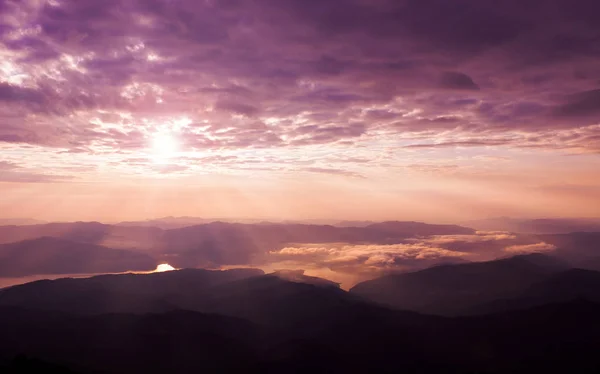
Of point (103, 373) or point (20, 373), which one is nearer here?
point (20, 373)

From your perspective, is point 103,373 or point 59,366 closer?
point 59,366

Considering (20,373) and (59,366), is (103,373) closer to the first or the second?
(59,366)

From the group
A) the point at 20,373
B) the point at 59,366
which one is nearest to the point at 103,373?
the point at 59,366
